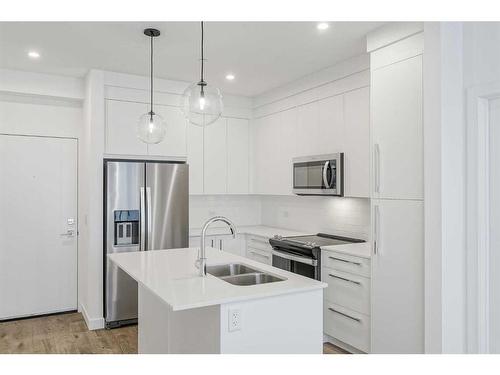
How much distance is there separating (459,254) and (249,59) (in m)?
2.45

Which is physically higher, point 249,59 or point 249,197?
point 249,59

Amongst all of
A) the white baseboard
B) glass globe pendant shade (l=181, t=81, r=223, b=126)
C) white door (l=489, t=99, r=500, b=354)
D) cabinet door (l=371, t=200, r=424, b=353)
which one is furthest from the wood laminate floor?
glass globe pendant shade (l=181, t=81, r=223, b=126)

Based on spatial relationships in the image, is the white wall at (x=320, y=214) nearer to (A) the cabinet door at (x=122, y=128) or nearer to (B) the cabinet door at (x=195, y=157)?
(B) the cabinet door at (x=195, y=157)

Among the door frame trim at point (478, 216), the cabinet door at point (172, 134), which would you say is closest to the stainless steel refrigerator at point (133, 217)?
the cabinet door at point (172, 134)

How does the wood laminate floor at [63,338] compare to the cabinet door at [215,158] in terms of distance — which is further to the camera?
the cabinet door at [215,158]

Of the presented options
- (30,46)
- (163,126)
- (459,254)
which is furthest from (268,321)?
(30,46)

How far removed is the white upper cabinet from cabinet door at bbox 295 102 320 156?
0.05m

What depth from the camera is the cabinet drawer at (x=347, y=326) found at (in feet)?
10.4

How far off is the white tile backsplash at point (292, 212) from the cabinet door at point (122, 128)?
123 centimetres

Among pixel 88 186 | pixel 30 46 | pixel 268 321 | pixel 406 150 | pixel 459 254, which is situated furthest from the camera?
pixel 88 186

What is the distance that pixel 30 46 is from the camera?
3412mm

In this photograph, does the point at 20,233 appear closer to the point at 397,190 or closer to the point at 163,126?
the point at 163,126

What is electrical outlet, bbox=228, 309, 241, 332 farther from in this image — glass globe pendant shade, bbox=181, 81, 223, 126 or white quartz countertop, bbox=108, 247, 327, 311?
glass globe pendant shade, bbox=181, 81, 223, 126

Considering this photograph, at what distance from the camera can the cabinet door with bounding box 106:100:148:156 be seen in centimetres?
417
